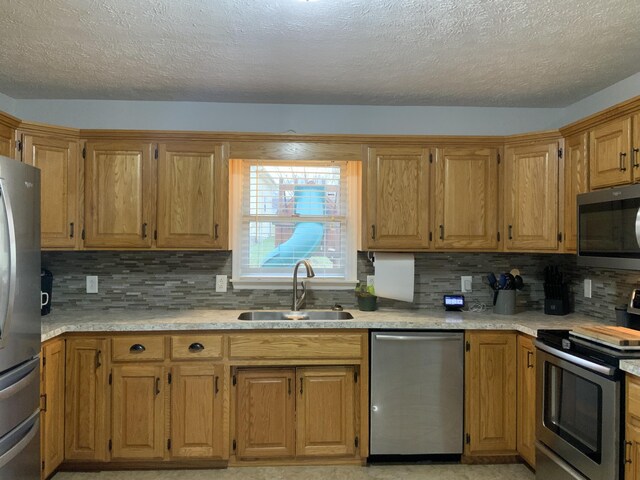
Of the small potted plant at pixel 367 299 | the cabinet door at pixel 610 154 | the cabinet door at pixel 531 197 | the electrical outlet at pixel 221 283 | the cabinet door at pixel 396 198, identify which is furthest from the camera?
the electrical outlet at pixel 221 283

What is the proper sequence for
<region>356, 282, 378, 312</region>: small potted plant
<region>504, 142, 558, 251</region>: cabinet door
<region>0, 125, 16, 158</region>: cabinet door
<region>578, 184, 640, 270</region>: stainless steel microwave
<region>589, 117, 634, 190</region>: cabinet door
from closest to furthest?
1. <region>578, 184, 640, 270</region>: stainless steel microwave
2. <region>589, 117, 634, 190</region>: cabinet door
3. <region>0, 125, 16, 158</region>: cabinet door
4. <region>504, 142, 558, 251</region>: cabinet door
5. <region>356, 282, 378, 312</region>: small potted plant

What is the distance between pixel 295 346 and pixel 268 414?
18.0 inches

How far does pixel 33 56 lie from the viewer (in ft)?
7.80

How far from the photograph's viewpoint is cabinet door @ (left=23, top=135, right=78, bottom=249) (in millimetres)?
2686

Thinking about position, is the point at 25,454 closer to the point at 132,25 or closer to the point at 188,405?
the point at 188,405

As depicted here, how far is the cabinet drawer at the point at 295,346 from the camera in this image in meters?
2.62

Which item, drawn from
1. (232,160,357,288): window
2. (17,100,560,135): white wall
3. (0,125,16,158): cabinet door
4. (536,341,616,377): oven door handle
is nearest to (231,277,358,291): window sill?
(232,160,357,288): window

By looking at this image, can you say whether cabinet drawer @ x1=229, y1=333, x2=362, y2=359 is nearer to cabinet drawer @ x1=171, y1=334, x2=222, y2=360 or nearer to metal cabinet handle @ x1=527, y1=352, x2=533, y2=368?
cabinet drawer @ x1=171, y1=334, x2=222, y2=360

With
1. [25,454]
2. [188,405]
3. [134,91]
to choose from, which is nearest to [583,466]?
[188,405]

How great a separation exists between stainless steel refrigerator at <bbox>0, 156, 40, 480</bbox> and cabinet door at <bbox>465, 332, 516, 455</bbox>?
93.8 inches

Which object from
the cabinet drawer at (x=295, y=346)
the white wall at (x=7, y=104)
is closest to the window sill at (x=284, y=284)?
the cabinet drawer at (x=295, y=346)

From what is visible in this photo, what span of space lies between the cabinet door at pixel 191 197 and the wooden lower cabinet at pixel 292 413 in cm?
95

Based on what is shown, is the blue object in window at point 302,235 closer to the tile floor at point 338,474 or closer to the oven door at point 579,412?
the tile floor at point 338,474

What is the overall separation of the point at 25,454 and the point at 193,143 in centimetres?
194
